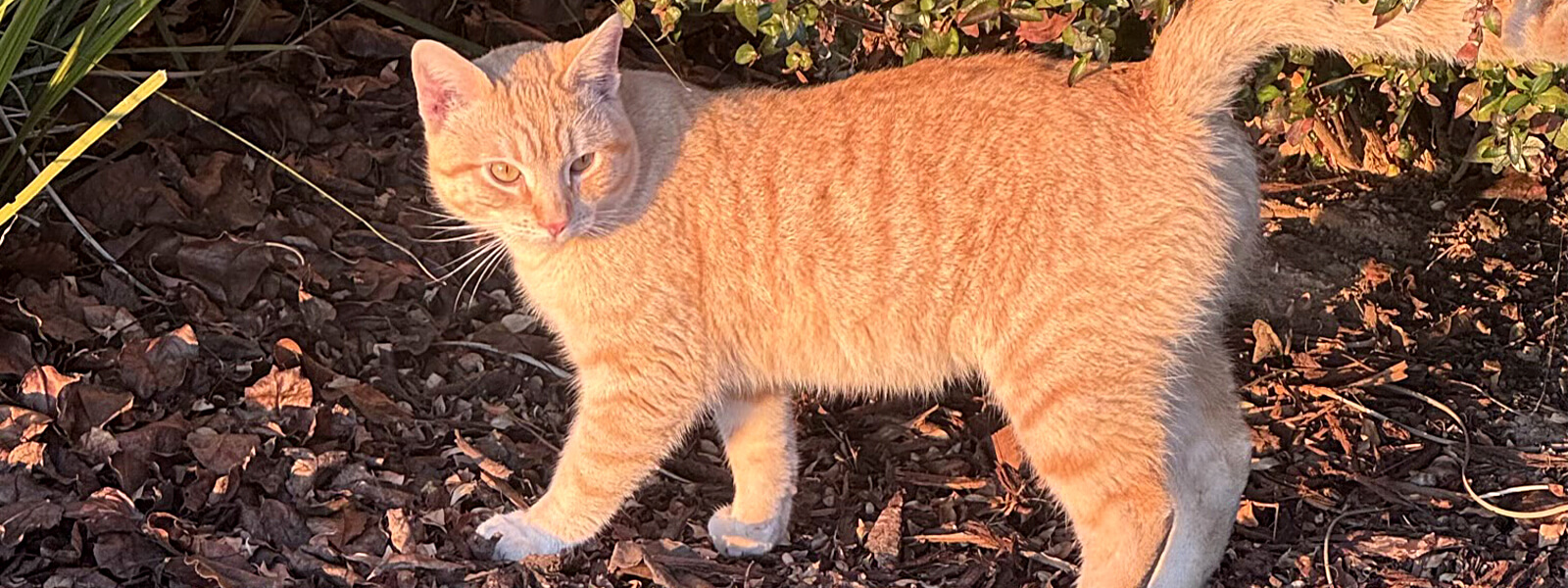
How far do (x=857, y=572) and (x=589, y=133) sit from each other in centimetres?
123

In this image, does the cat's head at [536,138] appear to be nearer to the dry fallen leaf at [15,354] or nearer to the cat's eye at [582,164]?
the cat's eye at [582,164]

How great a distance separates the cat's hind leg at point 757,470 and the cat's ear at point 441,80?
1009 mm

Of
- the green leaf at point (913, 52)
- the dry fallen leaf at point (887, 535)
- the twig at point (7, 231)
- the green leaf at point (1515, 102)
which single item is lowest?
the dry fallen leaf at point (887, 535)

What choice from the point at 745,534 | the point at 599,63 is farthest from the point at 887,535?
the point at 599,63

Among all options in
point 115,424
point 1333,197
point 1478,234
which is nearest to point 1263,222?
point 1333,197

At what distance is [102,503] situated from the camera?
3438mm

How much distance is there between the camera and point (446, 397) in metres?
4.16

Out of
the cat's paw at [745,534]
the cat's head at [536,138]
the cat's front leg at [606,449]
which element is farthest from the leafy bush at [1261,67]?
the cat's paw at [745,534]

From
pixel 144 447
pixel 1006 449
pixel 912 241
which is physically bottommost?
pixel 1006 449

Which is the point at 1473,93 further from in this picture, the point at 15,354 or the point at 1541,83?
the point at 15,354

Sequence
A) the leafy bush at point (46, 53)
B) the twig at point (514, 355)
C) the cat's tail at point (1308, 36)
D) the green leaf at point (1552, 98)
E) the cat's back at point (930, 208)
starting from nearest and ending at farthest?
the cat's tail at point (1308, 36) < the cat's back at point (930, 208) < the green leaf at point (1552, 98) < the leafy bush at point (46, 53) < the twig at point (514, 355)

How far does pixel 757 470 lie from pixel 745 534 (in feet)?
0.54

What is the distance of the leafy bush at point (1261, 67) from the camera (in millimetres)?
3498

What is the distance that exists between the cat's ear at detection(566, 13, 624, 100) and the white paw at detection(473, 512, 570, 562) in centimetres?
103
